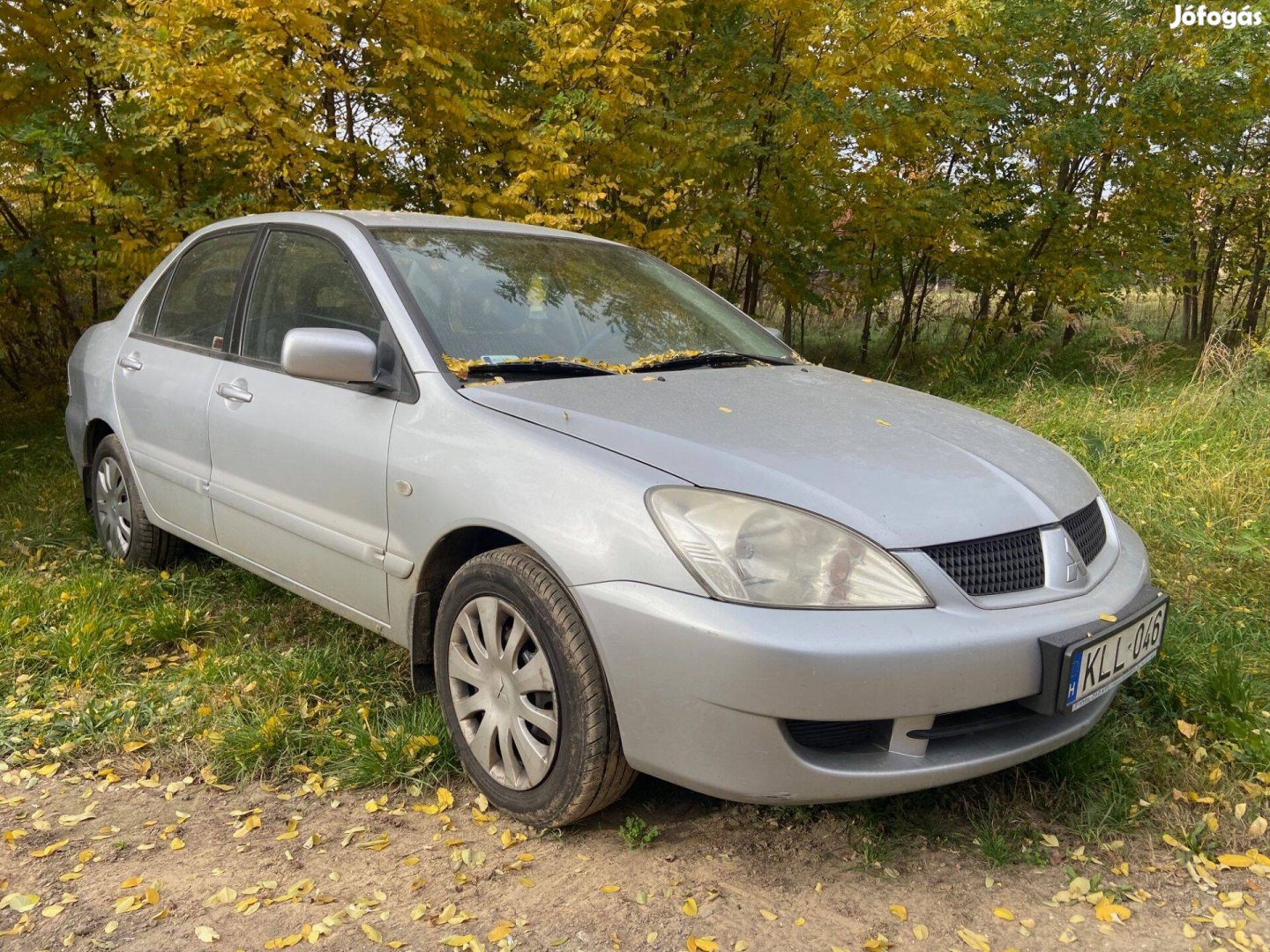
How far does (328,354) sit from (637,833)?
148cm

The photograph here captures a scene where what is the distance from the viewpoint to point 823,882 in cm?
232

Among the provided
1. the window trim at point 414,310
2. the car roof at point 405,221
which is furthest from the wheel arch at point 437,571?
the car roof at point 405,221

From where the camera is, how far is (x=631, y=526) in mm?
2174

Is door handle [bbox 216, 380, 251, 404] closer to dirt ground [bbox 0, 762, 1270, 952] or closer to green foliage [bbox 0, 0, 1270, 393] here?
dirt ground [bbox 0, 762, 1270, 952]

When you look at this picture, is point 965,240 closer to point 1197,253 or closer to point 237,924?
point 1197,253

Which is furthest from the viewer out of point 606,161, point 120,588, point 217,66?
point 606,161

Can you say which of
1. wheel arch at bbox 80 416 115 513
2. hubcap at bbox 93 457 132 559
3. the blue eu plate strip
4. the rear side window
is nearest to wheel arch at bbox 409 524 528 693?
the blue eu plate strip

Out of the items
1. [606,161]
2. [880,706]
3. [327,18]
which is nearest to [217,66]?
[327,18]

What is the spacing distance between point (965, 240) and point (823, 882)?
21.1 ft

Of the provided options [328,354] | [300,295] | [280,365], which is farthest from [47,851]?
[300,295]

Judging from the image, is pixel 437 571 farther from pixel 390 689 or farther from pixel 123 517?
pixel 123 517

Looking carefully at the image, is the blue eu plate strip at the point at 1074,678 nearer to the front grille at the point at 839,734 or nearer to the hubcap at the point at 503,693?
the front grille at the point at 839,734

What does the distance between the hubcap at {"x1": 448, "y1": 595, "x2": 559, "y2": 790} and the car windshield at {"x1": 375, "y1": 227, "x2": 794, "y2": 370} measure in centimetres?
73

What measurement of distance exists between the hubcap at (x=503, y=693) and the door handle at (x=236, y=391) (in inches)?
50.2
